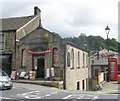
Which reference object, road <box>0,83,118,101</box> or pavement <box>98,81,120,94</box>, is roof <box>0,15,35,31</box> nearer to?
pavement <box>98,81,120,94</box>

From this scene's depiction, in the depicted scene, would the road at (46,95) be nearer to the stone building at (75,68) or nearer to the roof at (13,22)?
the stone building at (75,68)

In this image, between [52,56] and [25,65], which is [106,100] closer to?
[52,56]

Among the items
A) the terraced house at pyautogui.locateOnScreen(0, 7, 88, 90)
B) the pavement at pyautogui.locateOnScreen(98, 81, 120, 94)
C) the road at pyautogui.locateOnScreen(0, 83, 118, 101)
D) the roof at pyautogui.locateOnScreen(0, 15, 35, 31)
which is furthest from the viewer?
the roof at pyautogui.locateOnScreen(0, 15, 35, 31)

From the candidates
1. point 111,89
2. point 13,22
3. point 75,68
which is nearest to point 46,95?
point 111,89

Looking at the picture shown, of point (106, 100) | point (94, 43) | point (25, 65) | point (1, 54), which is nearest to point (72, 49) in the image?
point (25, 65)

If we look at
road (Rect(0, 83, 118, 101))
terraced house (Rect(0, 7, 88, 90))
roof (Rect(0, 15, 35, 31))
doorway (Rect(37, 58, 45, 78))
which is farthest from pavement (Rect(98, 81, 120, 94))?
roof (Rect(0, 15, 35, 31))

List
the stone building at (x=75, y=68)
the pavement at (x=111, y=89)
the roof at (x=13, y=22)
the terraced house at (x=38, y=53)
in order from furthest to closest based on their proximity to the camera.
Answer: the roof at (x=13, y=22) → the stone building at (x=75, y=68) → the terraced house at (x=38, y=53) → the pavement at (x=111, y=89)

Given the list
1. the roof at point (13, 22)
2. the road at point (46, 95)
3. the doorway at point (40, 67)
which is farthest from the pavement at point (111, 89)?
the roof at point (13, 22)

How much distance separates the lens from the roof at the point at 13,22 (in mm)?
30380

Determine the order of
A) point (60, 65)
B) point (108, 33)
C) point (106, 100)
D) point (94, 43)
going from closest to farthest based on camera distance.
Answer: point (106, 100) → point (108, 33) → point (60, 65) → point (94, 43)

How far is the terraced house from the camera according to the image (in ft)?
87.6

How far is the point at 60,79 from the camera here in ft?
85.3

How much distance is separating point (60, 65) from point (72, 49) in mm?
3468

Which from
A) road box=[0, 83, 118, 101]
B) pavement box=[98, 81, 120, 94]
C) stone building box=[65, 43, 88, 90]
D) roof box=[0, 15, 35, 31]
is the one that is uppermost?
roof box=[0, 15, 35, 31]
